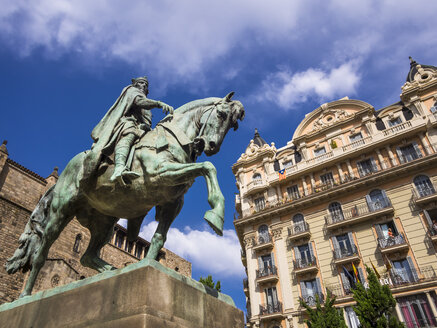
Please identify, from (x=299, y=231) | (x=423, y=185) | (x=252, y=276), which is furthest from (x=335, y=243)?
(x=423, y=185)

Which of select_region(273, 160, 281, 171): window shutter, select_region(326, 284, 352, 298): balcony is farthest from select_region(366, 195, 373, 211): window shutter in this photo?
select_region(273, 160, 281, 171): window shutter

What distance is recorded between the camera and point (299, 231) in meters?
24.8

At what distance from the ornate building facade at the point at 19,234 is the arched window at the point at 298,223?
12638 mm

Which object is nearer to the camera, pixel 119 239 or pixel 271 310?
pixel 271 310

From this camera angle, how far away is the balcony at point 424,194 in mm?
20520

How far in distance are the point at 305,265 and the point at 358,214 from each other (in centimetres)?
535

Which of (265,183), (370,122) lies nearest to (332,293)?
(265,183)

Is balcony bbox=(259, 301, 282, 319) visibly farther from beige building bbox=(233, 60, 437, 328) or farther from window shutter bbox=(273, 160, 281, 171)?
window shutter bbox=(273, 160, 281, 171)

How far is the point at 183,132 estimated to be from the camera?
4543 mm

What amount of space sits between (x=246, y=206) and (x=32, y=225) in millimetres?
25029

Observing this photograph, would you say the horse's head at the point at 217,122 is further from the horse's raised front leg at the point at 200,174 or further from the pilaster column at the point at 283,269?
the pilaster column at the point at 283,269

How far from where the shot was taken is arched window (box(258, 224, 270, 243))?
26.1m

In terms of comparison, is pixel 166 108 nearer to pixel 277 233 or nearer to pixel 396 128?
pixel 277 233

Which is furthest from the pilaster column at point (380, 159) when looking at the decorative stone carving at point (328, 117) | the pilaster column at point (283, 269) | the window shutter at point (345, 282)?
the pilaster column at point (283, 269)
